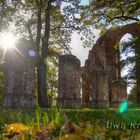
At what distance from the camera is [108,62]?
40688 millimetres

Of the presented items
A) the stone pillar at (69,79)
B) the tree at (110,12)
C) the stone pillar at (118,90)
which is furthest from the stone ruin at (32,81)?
the tree at (110,12)

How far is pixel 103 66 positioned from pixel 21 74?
13.5 m

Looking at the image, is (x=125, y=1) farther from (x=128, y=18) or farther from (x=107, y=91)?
(x=107, y=91)

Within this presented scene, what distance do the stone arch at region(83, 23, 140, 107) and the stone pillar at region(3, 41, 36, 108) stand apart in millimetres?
7455

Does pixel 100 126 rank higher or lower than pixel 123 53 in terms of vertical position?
lower

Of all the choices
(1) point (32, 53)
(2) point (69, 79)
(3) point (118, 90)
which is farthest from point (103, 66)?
(1) point (32, 53)

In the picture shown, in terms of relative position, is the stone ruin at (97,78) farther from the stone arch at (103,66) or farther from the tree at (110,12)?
the tree at (110,12)

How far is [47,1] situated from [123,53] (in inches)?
424

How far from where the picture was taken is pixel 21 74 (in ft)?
85.9

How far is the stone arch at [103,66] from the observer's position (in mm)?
31587

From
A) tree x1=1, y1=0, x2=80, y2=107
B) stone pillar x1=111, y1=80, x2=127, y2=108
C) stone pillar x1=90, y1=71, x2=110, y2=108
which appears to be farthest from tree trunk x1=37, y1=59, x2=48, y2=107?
stone pillar x1=111, y1=80, x2=127, y2=108

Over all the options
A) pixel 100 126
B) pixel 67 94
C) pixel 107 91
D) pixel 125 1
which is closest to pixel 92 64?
pixel 107 91

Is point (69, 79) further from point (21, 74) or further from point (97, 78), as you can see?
point (97, 78)

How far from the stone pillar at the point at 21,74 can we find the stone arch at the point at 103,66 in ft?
24.5
